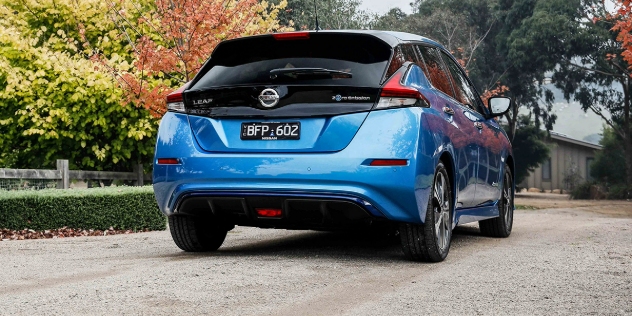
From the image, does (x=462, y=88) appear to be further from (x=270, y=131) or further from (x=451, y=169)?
(x=270, y=131)

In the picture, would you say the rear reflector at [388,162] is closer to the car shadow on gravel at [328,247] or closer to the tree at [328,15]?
the car shadow on gravel at [328,247]

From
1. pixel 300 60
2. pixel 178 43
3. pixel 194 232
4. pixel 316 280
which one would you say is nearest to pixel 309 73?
pixel 300 60

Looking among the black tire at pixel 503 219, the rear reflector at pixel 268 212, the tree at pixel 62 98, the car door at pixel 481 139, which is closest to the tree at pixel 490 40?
the tree at pixel 62 98

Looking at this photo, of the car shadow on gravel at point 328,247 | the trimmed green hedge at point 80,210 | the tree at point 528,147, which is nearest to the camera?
the car shadow on gravel at point 328,247

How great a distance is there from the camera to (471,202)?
26.5 ft

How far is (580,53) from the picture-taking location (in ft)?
138

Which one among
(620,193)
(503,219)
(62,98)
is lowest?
(620,193)

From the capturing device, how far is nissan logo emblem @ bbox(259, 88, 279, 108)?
650cm

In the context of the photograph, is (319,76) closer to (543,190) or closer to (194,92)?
(194,92)

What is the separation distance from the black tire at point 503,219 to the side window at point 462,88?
1.22m

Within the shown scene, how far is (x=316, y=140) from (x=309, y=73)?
0.53 metres

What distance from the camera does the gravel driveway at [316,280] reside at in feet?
15.7

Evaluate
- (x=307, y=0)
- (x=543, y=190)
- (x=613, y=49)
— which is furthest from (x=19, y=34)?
(x=543, y=190)

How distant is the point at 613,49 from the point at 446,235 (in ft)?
117
